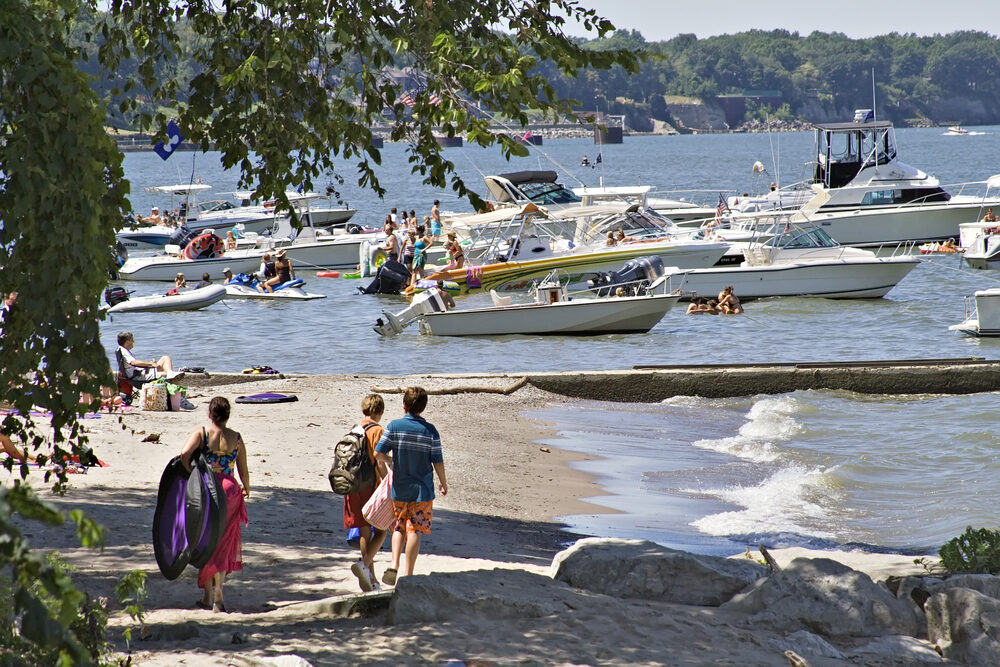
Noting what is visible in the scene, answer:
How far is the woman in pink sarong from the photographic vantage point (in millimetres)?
6648

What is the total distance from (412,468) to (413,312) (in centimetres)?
1679

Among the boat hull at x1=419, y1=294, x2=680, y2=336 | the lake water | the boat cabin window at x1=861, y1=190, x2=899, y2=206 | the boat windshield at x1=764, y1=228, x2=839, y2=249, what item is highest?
the boat cabin window at x1=861, y1=190, x2=899, y2=206

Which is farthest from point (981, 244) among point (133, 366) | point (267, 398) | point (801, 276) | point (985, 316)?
point (133, 366)

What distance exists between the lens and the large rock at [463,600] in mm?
6203

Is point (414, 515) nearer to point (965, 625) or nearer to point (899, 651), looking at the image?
point (899, 651)

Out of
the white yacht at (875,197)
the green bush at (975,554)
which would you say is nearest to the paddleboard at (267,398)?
the green bush at (975,554)

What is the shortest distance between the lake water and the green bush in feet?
7.85

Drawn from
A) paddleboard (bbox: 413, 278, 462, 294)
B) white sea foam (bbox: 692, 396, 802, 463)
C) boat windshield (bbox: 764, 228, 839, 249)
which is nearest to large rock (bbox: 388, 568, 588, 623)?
white sea foam (bbox: 692, 396, 802, 463)

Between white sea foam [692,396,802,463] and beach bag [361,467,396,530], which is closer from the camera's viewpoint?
beach bag [361,467,396,530]

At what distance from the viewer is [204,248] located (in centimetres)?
3594

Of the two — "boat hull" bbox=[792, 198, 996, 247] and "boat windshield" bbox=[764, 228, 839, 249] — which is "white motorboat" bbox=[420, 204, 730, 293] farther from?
"boat hull" bbox=[792, 198, 996, 247]

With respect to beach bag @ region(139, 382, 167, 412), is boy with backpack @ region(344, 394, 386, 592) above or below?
above

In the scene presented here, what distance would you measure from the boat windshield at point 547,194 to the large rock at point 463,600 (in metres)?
28.6

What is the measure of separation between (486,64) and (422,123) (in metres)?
0.92
